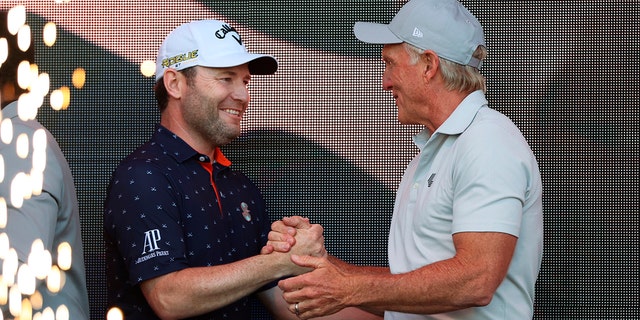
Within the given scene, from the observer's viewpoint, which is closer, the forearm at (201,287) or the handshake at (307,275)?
the handshake at (307,275)

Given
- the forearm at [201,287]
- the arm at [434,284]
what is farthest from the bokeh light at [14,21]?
the arm at [434,284]

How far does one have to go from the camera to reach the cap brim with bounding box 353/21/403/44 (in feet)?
8.86

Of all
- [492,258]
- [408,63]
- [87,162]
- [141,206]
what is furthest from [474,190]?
[87,162]

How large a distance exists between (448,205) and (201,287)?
0.69 meters

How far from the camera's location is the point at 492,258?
2316 millimetres

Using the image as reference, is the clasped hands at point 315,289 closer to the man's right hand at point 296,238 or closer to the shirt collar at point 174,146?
the man's right hand at point 296,238

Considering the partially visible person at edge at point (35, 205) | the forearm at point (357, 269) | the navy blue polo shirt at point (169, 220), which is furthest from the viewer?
the forearm at point (357, 269)

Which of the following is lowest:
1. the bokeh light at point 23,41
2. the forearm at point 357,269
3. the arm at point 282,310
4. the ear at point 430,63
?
the arm at point 282,310

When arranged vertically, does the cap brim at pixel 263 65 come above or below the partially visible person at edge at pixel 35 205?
above

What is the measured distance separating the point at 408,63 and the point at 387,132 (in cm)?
61

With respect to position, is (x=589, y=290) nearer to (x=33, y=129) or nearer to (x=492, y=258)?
(x=492, y=258)

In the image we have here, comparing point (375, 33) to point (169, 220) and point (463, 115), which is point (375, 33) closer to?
point (463, 115)

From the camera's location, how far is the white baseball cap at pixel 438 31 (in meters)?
2.61

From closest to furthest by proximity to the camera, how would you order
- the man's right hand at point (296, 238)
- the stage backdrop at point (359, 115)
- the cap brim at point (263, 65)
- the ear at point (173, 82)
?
the man's right hand at point (296, 238) → the ear at point (173, 82) → the cap brim at point (263, 65) → the stage backdrop at point (359, 115)
